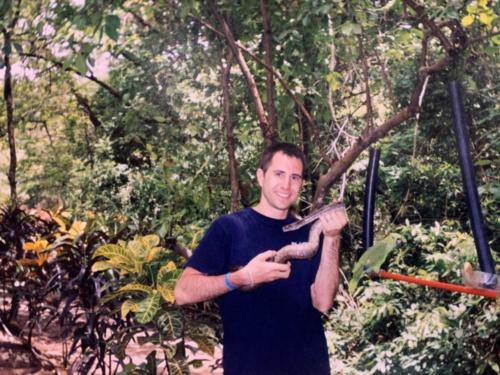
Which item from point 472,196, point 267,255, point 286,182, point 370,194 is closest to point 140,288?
point 286,182

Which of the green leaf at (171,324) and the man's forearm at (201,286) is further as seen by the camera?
the green leaf at (171,324)

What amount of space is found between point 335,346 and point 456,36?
3003mm

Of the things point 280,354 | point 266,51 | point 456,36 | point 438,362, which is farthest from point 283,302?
point 438,362

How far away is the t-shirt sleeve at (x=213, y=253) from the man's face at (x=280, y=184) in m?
0.18

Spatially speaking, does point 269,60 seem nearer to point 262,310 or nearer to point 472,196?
point 262,310

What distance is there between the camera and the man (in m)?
1.98

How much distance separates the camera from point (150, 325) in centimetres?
379

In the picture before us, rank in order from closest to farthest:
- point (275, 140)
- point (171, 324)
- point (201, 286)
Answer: point (201, 286), point (275, 140), point (171, 324)

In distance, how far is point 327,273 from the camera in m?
2.02

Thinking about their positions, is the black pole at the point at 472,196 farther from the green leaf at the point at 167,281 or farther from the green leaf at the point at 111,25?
the green leaf at the point at 167,281

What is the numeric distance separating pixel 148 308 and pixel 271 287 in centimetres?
144

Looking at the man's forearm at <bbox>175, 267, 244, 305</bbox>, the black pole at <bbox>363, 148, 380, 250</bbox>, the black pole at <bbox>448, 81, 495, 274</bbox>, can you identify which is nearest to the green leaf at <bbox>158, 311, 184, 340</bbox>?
the man's forearm at <bbox>175, 267, 244, 305</bbox>

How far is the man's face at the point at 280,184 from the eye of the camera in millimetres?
2062

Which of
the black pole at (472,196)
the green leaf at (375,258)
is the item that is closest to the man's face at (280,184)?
the green leaf at (375,258)
